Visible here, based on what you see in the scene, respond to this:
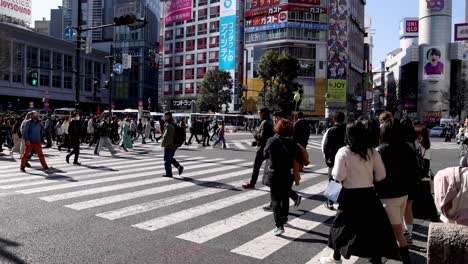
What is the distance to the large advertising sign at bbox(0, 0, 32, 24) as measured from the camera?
4928cm

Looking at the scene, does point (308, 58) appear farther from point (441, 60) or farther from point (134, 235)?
point (134, 235)

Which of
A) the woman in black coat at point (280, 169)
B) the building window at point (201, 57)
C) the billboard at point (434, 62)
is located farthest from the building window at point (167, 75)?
the woman in black coat at point (280, 169)

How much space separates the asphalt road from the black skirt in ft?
2.54

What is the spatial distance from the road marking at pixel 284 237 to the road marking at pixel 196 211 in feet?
4.77

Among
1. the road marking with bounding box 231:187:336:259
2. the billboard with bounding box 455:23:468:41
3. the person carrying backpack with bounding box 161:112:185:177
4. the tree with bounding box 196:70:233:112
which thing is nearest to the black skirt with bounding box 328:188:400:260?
the road marking with bounding box 231:187:336:259

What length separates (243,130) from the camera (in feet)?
173

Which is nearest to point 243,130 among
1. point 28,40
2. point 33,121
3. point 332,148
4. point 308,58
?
point 308,58

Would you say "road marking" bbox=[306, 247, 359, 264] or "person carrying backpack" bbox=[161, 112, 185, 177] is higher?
"person carrying backpack" bbox=[161, 112, 185, 177]

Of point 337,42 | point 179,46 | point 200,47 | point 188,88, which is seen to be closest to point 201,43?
point 200,47

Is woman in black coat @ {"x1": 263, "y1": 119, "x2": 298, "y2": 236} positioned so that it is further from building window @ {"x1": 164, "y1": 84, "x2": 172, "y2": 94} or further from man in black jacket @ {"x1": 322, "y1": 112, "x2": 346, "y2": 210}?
building window @ {"x1": 164, "y1": 84, "x2": 172, "y2": 94}

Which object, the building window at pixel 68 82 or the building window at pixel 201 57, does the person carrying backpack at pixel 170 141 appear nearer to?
the building window at pixel 68 82

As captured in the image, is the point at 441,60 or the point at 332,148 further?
the point at 441,60

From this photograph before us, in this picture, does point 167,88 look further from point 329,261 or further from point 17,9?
point 329,261

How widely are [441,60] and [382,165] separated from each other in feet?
337
